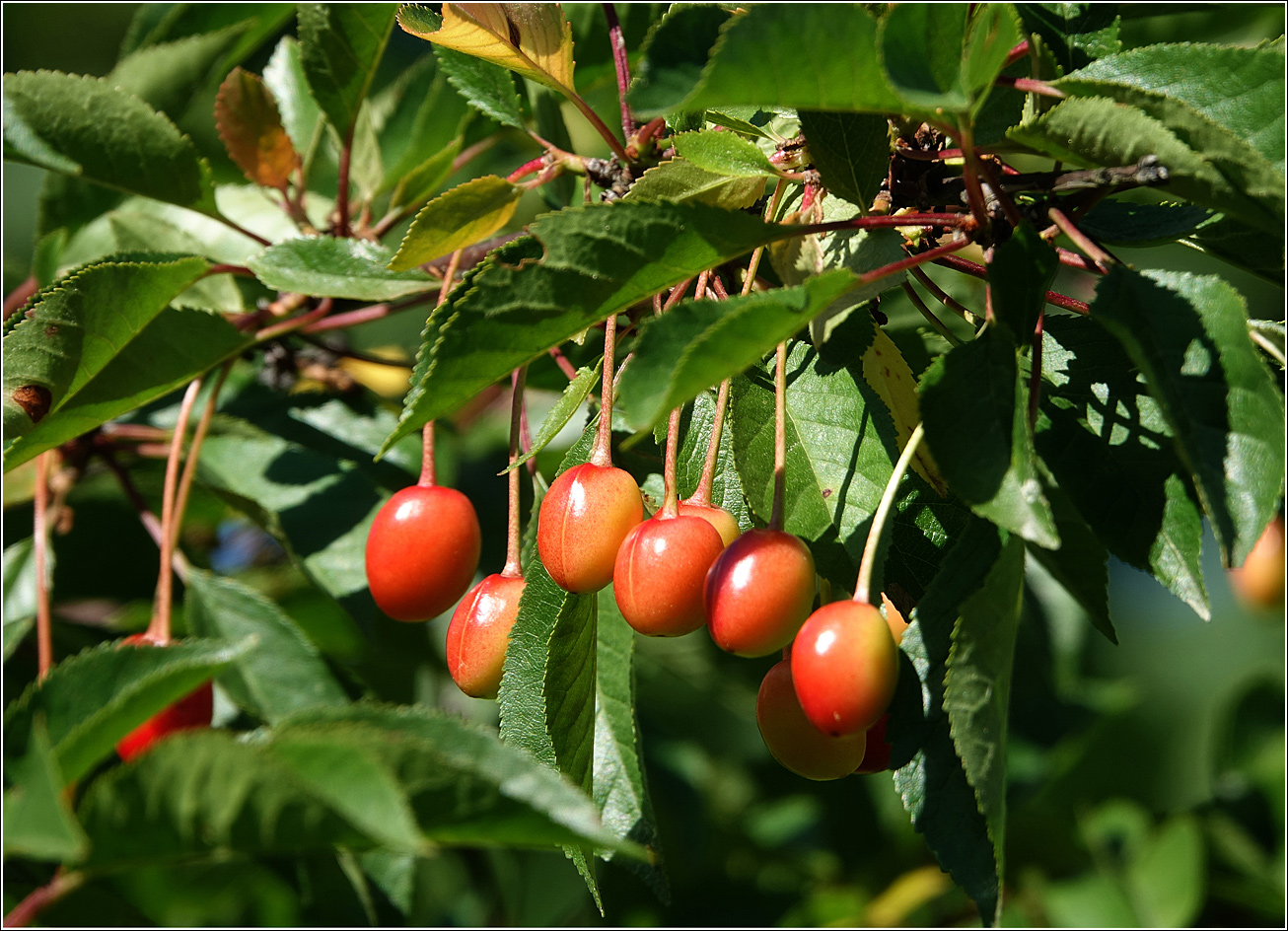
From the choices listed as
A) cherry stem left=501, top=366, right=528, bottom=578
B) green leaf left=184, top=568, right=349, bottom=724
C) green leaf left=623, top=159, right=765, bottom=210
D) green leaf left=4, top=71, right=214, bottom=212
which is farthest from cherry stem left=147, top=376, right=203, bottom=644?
green leaf left=623, top=159, right=765, bottom=210

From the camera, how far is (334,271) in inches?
38.2

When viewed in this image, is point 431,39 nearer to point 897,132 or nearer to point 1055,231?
point 897,132

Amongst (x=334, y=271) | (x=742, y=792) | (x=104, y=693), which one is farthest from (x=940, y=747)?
(x=742, y=792)

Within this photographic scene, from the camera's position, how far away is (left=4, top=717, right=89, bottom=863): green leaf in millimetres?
484

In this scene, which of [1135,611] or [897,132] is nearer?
[897,132]

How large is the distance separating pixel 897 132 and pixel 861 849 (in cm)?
165

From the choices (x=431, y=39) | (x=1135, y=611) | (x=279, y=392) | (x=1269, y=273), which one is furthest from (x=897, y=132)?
(x=1135, y=611)

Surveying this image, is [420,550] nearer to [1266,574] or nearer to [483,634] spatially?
[483,634]

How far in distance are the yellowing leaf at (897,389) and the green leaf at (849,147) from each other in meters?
0.14

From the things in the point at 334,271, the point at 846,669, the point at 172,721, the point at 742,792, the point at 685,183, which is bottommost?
the point at 742,792

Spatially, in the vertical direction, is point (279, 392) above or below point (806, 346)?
below

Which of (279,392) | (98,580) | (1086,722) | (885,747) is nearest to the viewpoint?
(885,747)

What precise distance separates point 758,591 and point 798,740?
0.45 feet

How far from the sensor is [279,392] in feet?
4.98
